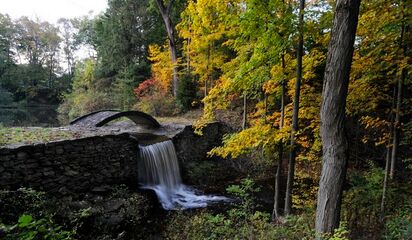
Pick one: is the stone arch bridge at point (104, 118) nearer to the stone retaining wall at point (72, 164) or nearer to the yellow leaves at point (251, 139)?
the stone retaining wall at point (72, 164)

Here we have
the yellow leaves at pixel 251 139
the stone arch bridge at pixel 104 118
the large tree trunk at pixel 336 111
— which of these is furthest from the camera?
the stone arch bridge at pixel 104 118

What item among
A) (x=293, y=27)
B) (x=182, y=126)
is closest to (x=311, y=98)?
(x=293, y=27)

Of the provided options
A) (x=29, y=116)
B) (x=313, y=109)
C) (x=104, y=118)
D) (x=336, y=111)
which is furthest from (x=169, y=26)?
(x=29, y=116)

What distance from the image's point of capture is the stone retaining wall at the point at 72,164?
577 centimetres

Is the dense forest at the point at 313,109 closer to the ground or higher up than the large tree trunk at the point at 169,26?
closer to the ground

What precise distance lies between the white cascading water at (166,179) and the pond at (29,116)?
42.1 feet

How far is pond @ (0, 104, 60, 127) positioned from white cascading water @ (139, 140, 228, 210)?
12821 mm

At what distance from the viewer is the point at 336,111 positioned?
11.0 feet

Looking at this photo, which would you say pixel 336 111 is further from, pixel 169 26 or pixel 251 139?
pixel 169 26

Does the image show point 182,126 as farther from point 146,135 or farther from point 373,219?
point 373,219

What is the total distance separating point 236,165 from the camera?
11.3 m

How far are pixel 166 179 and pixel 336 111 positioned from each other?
22.8 ft

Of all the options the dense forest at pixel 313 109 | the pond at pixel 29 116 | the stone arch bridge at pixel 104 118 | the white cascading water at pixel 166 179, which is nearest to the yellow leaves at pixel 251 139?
the dense forest at pixel 313 109

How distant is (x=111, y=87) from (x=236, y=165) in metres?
11.6
